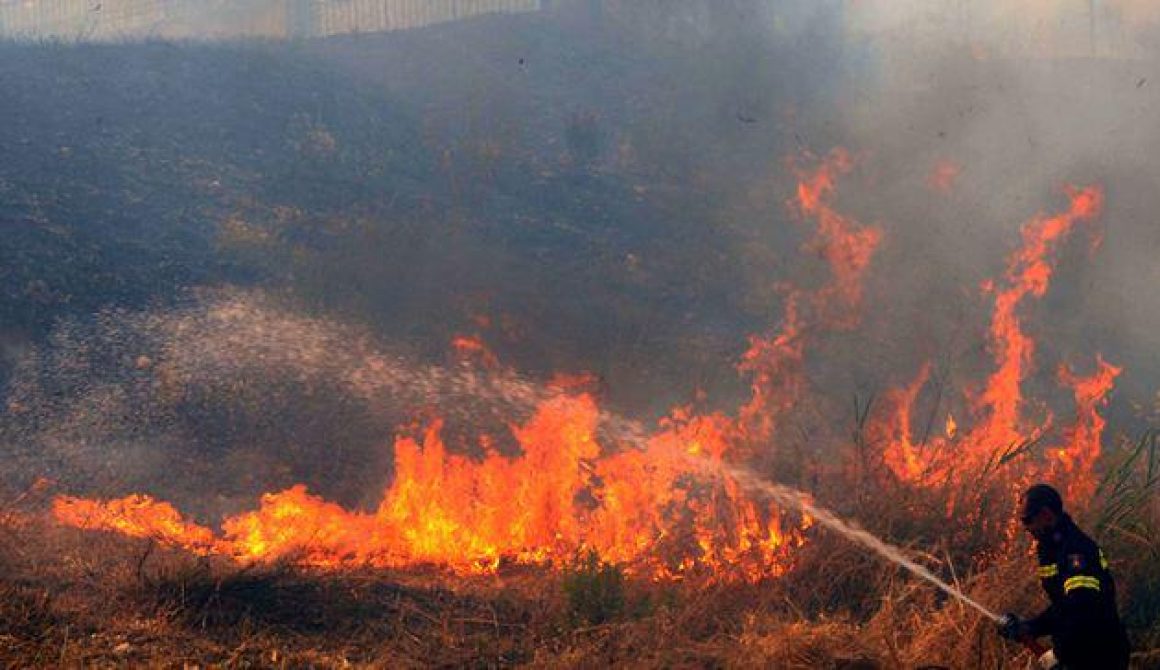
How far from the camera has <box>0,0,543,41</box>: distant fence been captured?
79.1ft

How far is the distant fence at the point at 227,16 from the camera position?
79.1ft

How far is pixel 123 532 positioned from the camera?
26.8 ft

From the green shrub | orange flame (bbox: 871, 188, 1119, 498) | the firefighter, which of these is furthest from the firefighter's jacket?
orange flame (bbox: 871, 188, 1119, 498)

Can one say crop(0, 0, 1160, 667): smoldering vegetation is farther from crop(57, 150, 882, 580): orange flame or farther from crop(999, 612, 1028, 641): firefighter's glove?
crop(999, 612, 1028, 641): firefighter's glove

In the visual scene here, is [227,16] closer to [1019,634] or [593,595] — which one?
[593,595]

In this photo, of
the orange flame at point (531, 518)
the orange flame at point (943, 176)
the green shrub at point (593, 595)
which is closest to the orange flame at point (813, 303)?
the orange flame at point (531, 518)

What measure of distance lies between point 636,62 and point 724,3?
10.5ft

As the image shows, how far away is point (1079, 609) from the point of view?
14.8 feet

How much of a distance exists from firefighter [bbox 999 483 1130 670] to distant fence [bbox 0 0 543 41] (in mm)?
21948

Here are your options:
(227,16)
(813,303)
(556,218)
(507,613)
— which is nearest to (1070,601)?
(507,613)

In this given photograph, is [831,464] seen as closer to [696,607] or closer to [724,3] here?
[696,607]

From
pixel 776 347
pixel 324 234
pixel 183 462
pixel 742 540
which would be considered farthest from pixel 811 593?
pixel 324 234

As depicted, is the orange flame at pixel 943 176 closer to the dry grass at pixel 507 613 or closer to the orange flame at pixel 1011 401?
the orange flame at pixel 1011 401

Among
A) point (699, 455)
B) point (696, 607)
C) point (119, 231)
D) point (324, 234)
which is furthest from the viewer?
point (324, 234)
